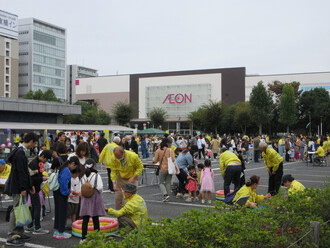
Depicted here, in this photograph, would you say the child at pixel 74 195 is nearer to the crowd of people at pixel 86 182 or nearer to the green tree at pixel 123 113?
the crowd of people at pixel 86 182

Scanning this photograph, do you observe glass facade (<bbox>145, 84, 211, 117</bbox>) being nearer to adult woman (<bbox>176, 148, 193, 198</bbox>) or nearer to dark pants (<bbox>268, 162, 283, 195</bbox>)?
adult woman (<bbox>176, 148, 193, 198</bbox>)

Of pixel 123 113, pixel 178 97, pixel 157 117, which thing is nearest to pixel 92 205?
pixel 123 113

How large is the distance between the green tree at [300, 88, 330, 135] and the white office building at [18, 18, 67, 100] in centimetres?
7363

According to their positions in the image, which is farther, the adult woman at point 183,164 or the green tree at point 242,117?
the green tree at point 242,117

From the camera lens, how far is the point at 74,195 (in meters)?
7.52

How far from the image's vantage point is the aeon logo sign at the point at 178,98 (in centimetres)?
9350

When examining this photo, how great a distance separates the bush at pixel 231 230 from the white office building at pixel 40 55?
110 meters

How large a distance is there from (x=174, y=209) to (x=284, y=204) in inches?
176

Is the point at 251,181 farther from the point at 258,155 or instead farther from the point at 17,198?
the point at 258,155

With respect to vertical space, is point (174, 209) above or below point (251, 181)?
below

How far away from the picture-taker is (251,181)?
752cm

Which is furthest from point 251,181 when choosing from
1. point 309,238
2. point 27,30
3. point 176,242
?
point 27,30

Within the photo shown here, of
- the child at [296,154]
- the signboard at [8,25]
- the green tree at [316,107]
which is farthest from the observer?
the signboard at [8,25]

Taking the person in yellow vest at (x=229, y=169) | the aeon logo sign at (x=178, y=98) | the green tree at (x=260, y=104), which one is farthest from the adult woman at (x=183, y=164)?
the aeon logo sign at (x=178, y=98)
